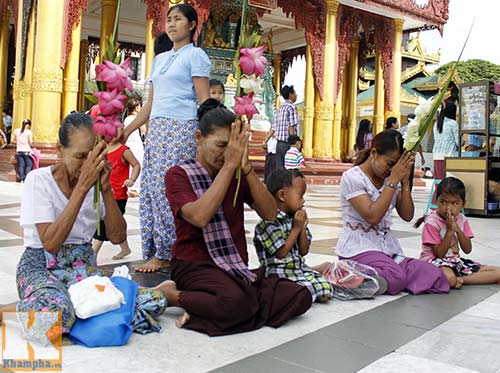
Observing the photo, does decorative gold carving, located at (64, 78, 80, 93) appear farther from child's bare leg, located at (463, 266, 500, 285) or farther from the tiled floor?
child's bare leg, located at (463, 266, 500, 285)

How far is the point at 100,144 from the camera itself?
192cm

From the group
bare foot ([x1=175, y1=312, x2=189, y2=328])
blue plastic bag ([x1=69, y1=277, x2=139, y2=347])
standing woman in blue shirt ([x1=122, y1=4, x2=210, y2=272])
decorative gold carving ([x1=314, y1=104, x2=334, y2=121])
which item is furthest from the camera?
decorative gold carving ([x1=314, y1=104, x2=334, y2=121])

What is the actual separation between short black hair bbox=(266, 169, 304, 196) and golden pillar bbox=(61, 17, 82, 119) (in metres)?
9.14

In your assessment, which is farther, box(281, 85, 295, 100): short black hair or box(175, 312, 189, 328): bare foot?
box(281, 85, 295, 100): short black hair

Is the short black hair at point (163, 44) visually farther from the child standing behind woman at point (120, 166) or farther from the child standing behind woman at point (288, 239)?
the child standing behind woman at point (288, 239)

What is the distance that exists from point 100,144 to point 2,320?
29.7 inches

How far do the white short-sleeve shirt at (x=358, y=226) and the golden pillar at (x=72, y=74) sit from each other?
9.11 metres

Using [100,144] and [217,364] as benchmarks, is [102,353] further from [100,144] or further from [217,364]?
[100,144]

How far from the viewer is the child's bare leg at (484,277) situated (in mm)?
3064

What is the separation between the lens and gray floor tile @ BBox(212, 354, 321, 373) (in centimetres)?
164

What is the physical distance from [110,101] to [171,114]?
938 mm

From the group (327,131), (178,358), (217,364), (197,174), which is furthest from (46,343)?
(327,131)

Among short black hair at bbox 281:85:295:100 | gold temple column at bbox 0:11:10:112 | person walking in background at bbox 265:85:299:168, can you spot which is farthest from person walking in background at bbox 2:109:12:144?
short black hair at bbox 281:85:295:100

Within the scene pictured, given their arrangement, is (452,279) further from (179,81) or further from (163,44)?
(163,44)
